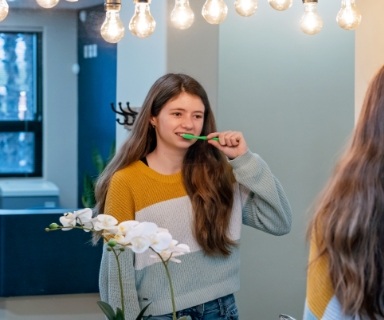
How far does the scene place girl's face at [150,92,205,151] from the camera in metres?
2.56

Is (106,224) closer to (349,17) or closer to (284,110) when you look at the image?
(349,17)

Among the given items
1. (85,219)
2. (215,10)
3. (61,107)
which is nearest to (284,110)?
(61,107)

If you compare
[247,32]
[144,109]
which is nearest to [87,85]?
[247,32]

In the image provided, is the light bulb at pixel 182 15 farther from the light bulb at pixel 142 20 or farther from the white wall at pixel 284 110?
the white wall at pixel 284 110

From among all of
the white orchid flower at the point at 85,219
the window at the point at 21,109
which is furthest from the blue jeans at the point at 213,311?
the window at the point at 21,109

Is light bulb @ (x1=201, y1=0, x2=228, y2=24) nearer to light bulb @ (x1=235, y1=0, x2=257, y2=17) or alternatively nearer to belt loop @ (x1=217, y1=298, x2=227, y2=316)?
light bulb @ (x1=235, y1=0, x2=257, y2=17)

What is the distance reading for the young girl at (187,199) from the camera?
2.46m

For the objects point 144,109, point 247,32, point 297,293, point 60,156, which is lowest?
point 297,293

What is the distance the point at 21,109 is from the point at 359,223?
13.0 ft

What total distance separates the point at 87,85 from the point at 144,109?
2.52 meters

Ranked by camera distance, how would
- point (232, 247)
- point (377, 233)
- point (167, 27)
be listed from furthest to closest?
point (167, 27) < point (232, 247) < point (377, 233)

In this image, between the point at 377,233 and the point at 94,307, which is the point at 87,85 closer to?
the point at 94,307

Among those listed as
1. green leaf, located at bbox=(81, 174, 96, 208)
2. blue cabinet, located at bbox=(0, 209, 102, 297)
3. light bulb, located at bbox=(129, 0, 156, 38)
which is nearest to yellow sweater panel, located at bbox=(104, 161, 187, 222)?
light bulb, located at bbox=(129, 0, 156, 38)

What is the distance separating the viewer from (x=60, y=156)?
5152 millimetres
